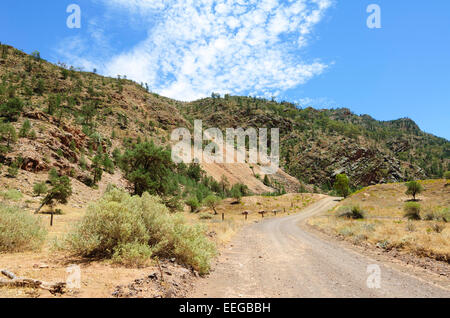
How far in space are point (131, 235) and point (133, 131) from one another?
6558 cm

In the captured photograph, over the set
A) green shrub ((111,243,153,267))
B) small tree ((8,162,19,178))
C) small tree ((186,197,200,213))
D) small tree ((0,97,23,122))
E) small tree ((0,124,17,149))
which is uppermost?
small tree ((0,97,23,122))

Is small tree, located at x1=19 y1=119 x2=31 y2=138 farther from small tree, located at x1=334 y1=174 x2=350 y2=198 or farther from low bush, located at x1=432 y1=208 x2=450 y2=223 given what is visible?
small tree, located at x1=334 y1=174 x2=350 y2=198

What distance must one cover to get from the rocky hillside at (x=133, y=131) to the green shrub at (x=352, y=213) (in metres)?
35.5

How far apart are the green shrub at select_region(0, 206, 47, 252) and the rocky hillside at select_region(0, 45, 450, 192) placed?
82.1ft

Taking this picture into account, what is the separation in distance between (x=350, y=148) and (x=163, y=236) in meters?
121

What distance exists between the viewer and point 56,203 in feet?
77.2

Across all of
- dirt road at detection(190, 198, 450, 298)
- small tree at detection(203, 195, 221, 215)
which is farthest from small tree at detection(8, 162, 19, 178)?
dirt road at detection(190, 198, 450, 298)

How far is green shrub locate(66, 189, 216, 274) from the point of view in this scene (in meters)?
6.58

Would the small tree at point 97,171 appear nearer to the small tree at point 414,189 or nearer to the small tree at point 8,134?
the small tree at point 8,134

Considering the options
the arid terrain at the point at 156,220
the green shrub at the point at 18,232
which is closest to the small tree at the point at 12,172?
the arid terrain at the point at 156,220

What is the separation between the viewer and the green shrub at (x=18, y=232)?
681 centimetres

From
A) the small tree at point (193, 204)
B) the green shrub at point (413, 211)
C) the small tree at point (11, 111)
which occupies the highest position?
the small tree at point (11, 111)

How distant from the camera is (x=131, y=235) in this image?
7.08 meters

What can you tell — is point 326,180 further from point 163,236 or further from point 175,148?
point 163,236
